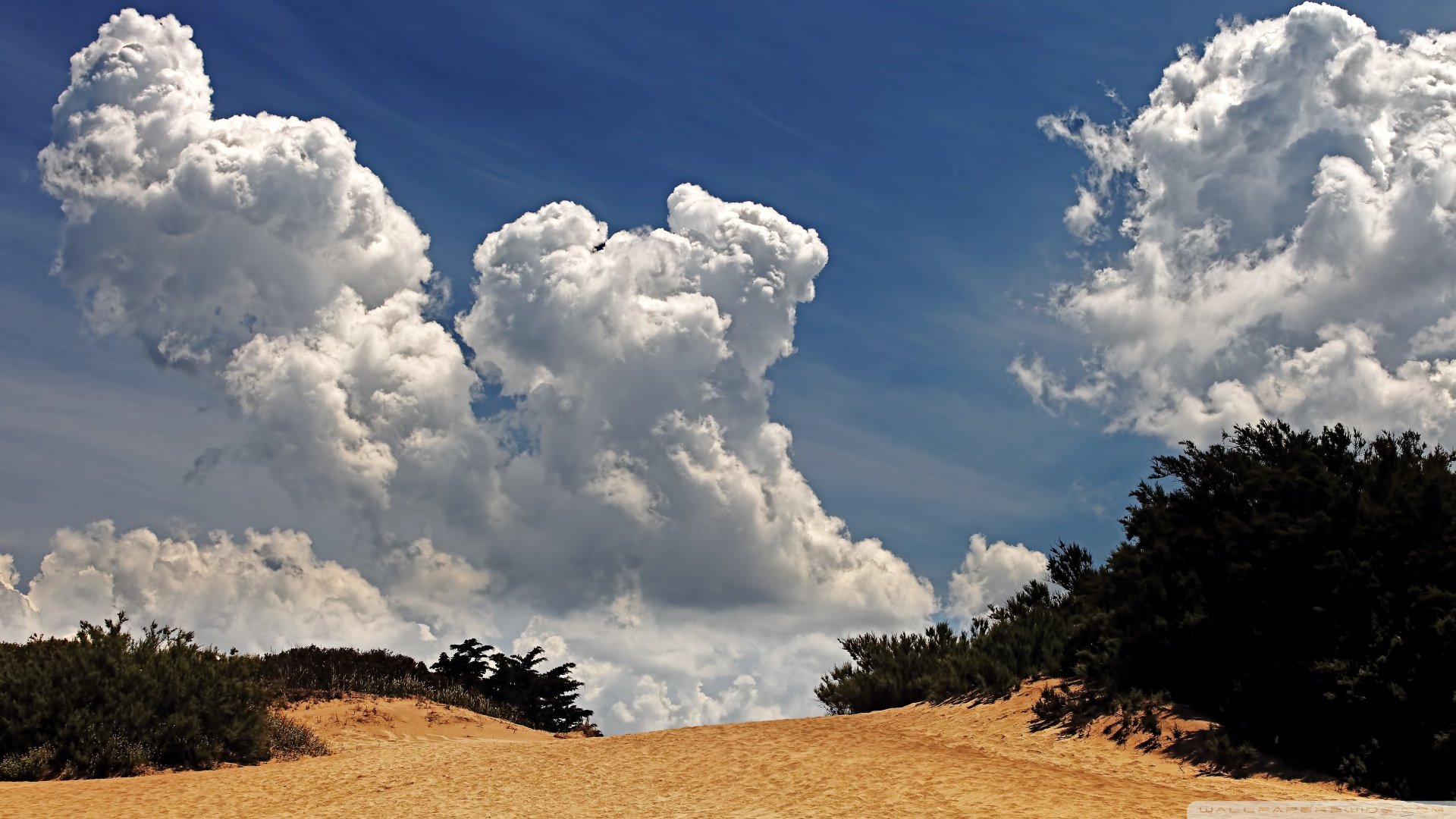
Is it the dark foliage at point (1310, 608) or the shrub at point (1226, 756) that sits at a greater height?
the dark foliage at point (1310, 608)

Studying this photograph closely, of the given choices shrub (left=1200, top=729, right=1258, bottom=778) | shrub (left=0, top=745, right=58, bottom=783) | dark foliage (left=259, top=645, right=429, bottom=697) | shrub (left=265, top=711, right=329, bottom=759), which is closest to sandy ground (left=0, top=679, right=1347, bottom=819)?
shrub (left=1200, top=729, right=1258, bottom=778)

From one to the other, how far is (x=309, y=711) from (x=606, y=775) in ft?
41.9

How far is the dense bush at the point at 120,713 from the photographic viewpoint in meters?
17.2

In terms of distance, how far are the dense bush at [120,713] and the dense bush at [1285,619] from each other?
38.4 ft

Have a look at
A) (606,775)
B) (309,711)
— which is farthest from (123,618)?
(606,775)

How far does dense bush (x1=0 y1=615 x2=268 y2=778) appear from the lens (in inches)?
678

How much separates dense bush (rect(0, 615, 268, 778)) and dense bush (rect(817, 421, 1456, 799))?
11.7 m

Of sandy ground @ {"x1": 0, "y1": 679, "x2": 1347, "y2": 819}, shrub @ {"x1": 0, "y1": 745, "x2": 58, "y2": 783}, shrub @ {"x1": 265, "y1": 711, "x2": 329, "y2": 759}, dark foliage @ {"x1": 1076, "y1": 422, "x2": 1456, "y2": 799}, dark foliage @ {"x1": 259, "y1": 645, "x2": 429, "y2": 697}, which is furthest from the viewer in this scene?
dark foliage @ {"x1": 259, "y1": 645, "x2": 429, "y2": 697}

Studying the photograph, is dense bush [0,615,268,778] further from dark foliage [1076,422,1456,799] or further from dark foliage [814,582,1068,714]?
dark foliage [1076,422,1456,799]

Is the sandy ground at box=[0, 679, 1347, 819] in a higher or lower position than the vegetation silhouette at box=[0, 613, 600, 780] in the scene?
lower

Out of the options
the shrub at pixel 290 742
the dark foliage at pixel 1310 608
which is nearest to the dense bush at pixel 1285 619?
the dark foliage at pixel 1310 608

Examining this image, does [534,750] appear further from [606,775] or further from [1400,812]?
[1400,812]

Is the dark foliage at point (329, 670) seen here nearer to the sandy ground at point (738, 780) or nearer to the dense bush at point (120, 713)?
the dense bush at point (120, 713)

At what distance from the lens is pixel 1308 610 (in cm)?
1620
